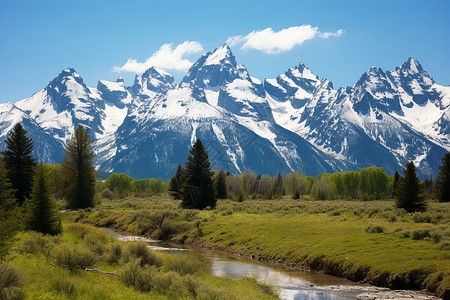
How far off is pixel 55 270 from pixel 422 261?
22.4 meters

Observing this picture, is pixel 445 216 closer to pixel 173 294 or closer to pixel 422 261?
pixel 422 261

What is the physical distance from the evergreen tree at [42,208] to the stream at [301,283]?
10.7m

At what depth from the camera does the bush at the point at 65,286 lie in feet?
49.5

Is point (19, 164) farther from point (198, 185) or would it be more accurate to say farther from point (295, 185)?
point (295, 185)

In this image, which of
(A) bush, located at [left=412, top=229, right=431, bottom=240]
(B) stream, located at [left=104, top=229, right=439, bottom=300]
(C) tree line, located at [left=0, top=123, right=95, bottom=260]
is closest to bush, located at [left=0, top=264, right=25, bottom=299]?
(C) tree line, located at [left=0, top=123, right=95, bottom=260]

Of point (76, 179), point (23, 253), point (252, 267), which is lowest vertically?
point (252, 267)

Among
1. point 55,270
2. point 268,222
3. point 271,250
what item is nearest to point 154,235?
point 268,222

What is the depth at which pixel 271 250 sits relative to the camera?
124ft

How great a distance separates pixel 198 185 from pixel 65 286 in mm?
55271

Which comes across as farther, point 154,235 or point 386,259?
point 154,235

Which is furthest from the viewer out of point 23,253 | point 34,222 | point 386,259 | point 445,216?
point 445,216

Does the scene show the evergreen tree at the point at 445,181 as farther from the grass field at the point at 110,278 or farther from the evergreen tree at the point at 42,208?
the evergreen tree at the point at 42,208

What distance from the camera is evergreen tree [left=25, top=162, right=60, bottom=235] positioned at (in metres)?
33.0

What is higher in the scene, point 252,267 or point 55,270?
point 55,270
